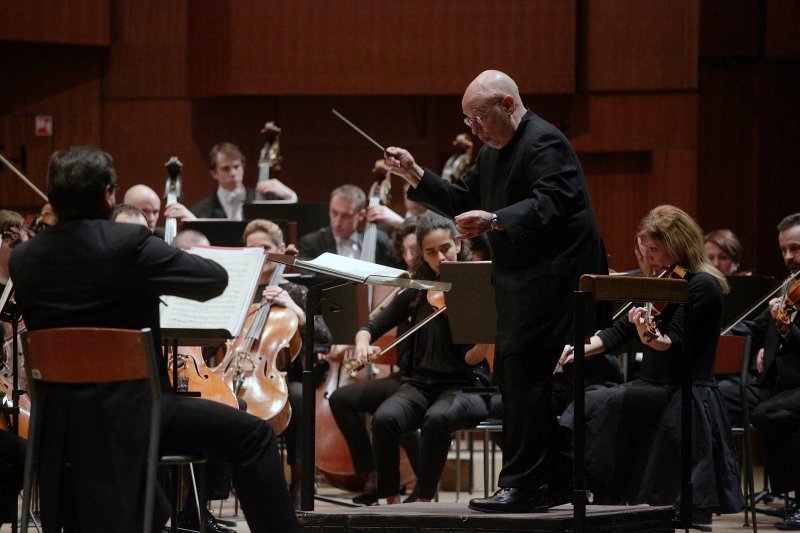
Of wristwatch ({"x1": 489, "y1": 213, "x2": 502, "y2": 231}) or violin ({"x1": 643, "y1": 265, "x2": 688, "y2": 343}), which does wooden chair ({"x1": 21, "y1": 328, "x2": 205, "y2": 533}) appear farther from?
violin ({"x1": 643, "y1": 265, "x2": 688, "y2": 343})

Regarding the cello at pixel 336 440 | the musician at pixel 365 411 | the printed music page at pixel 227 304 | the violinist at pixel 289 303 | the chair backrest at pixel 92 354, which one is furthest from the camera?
the cello at pixel 336 440

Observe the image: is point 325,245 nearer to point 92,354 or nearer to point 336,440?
point 336,440

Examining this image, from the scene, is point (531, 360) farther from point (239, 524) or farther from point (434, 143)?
point (434, 143)

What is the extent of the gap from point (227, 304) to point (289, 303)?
4.85ft

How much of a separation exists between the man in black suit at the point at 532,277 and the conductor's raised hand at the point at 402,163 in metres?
0.24

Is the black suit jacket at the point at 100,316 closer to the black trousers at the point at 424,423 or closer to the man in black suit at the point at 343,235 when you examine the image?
the black trousers at the point at 424,423

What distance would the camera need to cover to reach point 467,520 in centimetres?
316

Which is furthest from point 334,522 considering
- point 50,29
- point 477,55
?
point 50,29

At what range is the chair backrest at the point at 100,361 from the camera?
267 centimetres

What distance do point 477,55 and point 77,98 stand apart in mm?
2644

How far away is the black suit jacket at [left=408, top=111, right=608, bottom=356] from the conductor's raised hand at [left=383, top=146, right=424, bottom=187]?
29cm

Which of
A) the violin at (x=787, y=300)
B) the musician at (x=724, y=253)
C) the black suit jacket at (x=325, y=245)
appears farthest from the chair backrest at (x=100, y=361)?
the musician at (x=724, y=253)

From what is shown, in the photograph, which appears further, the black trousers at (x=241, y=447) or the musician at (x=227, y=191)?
the musician at (x=227, y=191)

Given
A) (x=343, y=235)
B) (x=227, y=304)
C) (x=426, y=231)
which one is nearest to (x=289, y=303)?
(x=426, y=231)
